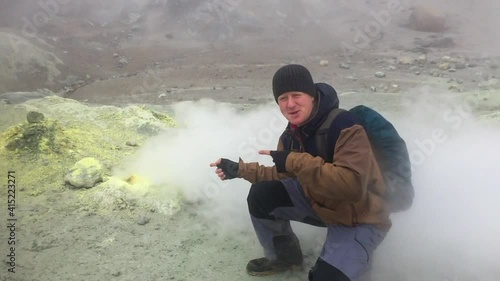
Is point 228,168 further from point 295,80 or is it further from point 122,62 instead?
point 122,62

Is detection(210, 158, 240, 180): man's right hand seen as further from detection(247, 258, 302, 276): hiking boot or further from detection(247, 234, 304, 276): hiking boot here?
detection(247, 258, 302, 276): hiking boot

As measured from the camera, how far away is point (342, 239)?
2.02 meters

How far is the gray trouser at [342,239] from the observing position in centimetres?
195

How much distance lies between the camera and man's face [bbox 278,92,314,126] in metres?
1.98

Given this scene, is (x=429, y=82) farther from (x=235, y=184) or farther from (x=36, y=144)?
(x=36, y=144)

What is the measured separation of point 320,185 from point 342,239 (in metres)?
0.35

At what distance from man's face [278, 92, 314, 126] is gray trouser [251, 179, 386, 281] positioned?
42 cm

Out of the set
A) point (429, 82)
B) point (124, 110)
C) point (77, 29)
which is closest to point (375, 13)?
point (429, 82)

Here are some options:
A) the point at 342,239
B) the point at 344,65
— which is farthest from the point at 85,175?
the point at 344,65

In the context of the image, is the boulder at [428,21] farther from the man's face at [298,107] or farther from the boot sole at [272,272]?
the man's face at [298,107]

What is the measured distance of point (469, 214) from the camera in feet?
8.29

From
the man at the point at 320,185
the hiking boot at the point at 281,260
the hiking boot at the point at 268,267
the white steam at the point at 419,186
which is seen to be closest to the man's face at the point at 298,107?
the man at the point at 320,185

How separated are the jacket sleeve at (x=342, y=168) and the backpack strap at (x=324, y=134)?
0.06 m

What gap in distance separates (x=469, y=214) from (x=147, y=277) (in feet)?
5.97
